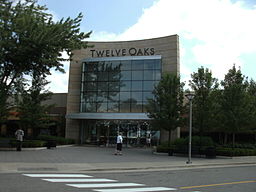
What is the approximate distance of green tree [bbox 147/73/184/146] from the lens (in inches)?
1062

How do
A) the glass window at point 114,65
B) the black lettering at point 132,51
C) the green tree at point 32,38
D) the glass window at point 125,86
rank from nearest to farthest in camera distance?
the green tree at point 32,38 → the glass window at point 125,86 → the glass window at point 114,65 → the black lettering at point 132,51

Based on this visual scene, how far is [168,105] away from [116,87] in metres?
13.1

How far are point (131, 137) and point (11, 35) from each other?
25.2 m

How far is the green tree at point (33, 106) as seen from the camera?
3042 cm

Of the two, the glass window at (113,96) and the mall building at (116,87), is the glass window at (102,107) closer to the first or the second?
the mall building at (116,87)

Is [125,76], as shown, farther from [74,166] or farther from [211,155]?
[74,166]

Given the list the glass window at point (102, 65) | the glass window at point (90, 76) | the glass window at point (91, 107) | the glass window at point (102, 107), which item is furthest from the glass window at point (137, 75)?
the glass window at point (91, 107)

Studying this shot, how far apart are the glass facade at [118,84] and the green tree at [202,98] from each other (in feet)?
31.9

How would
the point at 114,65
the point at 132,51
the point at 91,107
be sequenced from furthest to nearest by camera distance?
the point at 132,51 < the point at 91,107 < the point at 114,65

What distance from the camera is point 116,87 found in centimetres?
3906

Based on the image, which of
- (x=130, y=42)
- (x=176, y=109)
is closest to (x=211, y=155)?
(x=176, y=109)

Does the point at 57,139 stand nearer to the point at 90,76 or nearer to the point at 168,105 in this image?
the point at 90,76

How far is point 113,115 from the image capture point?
37062 millimetres

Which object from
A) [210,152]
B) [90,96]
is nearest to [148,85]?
[90,96]
